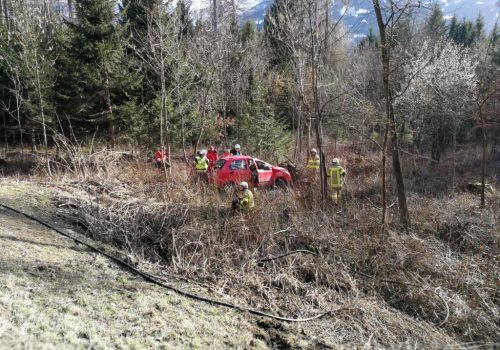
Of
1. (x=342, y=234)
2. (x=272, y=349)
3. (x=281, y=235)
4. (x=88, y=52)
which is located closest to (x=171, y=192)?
(x=281, y=235)

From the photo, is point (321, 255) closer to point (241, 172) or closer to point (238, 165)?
point (241, 172)

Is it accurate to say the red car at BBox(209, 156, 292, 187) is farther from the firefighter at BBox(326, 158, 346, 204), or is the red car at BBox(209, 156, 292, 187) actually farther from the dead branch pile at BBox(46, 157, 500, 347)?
the dead branch pile at BBox(46, 157, 500, 347)

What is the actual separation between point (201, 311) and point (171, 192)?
4.71 m

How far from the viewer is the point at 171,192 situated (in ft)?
29.9

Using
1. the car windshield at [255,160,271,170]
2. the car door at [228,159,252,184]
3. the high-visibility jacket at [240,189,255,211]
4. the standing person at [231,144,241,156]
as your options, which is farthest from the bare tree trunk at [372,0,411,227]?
the standing person at [231,144,241,156]

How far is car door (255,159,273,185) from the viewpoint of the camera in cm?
1388

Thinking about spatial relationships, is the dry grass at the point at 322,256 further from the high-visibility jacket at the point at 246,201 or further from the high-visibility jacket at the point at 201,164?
the high-visibility jacket at the point at 201,164

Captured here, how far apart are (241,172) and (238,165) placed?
0.99 ft

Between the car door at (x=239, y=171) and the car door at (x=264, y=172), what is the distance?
27.1 inches

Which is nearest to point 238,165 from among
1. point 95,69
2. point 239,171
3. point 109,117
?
point 239,171

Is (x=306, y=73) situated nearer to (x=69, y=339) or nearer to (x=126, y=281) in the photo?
(x=126, y=281)

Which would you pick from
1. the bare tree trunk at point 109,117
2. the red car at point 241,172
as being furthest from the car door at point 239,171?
the bare tree trunk at point 109,117

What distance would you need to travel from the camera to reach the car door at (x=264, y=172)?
13875 millimetres

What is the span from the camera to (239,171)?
42.7 ft
